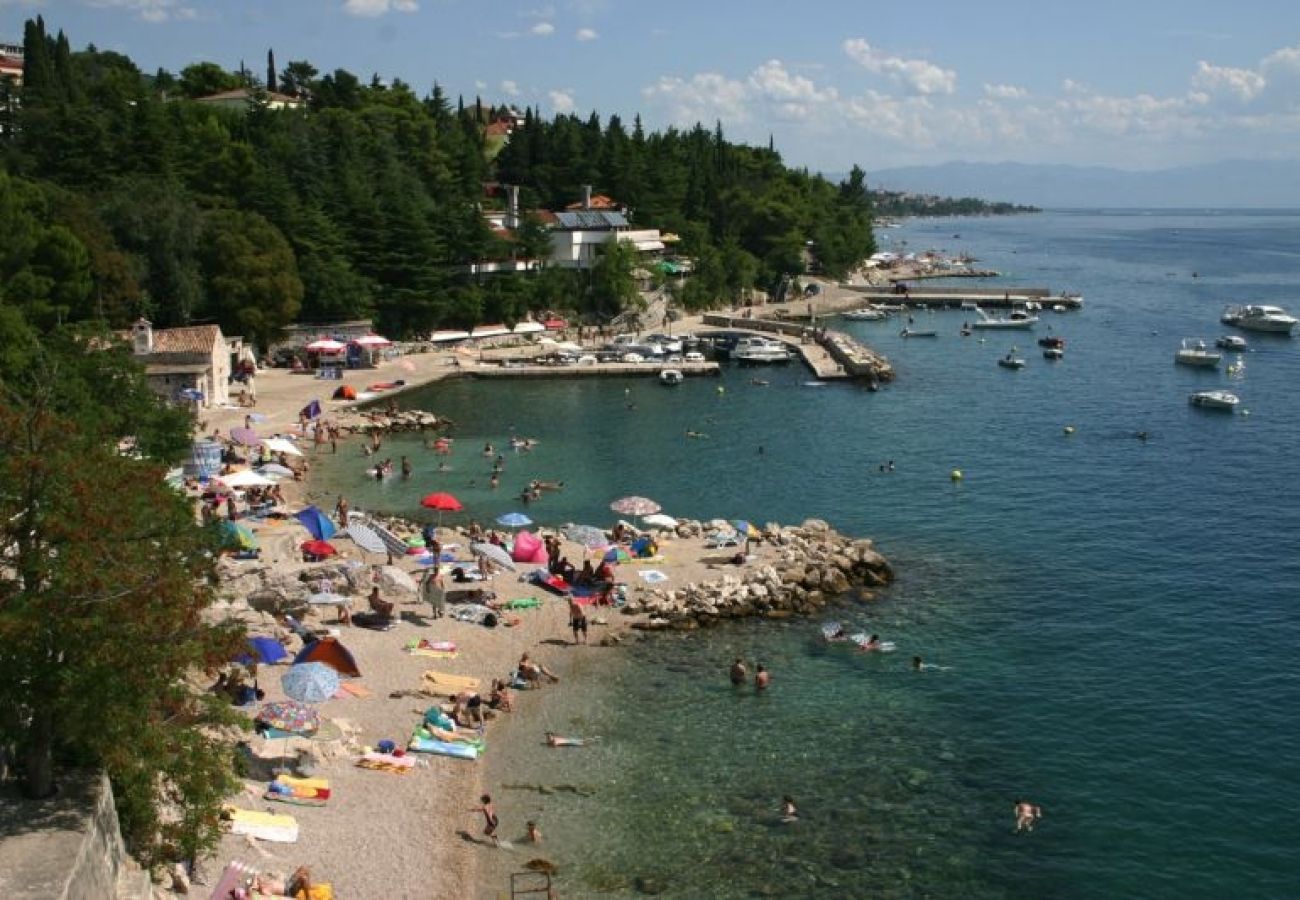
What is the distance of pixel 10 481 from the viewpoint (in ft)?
50.2

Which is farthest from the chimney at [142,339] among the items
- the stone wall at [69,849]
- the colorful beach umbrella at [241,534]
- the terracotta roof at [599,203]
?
the terracotta roof at [599,203]

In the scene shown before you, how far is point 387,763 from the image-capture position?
2191 centimetres

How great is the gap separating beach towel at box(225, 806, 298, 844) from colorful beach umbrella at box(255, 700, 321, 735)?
2.52 metres

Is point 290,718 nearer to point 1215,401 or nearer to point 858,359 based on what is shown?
point 858,359

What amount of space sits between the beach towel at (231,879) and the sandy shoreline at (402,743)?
425 millimetres

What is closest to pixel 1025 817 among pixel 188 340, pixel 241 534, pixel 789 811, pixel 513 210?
pixel 789 811

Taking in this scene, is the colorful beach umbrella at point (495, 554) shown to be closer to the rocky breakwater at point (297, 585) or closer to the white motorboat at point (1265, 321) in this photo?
the rocky breakwater at point (297, 585)

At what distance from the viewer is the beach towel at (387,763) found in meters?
21.8

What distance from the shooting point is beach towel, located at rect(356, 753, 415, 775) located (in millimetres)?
21828

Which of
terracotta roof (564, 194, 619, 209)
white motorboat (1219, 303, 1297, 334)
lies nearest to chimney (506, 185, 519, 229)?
terracotta roof (564, 194, 619, 209)

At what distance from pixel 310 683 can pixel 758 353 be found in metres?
56.4

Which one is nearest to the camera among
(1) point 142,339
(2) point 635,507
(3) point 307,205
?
(2) point 635,507

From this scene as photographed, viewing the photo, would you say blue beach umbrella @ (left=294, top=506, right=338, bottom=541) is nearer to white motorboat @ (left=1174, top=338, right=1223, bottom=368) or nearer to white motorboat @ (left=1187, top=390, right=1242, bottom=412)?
white motorboat @ (left=1187, top=390, right=1242, bottom=412)

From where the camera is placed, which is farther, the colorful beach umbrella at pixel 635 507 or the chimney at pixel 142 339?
the chimney at pixel 142 339
